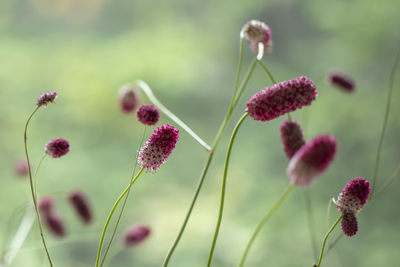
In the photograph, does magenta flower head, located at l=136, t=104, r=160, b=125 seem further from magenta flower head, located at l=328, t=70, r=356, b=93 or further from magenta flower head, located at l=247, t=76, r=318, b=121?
magenta flower head, located at l=328, t=70, r=356, b=93

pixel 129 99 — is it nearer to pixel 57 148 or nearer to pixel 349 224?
pixel 57 148

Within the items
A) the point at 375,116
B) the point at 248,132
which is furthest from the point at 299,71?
the point at 375,116

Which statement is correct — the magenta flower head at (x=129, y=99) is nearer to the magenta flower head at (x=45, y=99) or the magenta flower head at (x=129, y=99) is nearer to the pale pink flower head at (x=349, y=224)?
the magenta flower head at (x=45, y=99)

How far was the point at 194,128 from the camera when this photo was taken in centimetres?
272

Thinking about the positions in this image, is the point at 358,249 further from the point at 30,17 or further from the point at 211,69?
the point at 30,17

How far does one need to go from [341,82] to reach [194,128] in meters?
2.21

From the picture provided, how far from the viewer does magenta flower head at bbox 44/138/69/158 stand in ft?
1.20

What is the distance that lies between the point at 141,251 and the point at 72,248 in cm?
42

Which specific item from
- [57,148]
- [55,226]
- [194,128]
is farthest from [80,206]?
[194,128]

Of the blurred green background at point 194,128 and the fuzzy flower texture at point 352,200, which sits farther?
the blurred green background at point 194,128

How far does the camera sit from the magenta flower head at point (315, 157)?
273 millimetres

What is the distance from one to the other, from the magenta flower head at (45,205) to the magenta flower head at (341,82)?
0.39 m

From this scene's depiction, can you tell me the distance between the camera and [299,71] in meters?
2.66

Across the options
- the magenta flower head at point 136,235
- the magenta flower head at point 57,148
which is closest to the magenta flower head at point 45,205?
the magenta flower head at point 136,235
